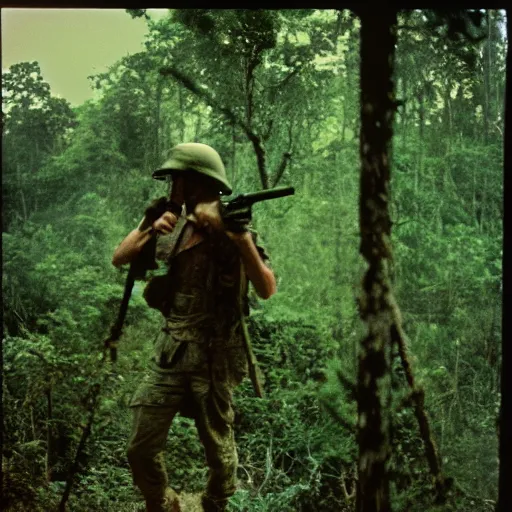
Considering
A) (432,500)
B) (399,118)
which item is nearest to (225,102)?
(399,118)

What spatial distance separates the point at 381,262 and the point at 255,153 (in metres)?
0.88

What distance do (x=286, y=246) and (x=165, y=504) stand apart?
4.63 ft

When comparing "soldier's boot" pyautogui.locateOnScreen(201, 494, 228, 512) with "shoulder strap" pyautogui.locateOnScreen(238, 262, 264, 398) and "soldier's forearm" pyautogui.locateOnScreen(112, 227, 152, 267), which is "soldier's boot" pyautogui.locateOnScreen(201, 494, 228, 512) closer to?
"shoulder strap" pyautogui.locateOnScreen(238, 262, 264, 398)

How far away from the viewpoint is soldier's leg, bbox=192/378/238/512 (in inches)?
117

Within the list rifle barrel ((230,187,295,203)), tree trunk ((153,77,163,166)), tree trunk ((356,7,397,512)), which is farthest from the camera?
tree trunk ((153,77,163,166))

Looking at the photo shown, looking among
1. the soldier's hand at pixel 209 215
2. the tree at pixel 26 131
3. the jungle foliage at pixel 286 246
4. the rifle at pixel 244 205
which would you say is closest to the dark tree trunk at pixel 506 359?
the jungle foliage at pixel 286 246

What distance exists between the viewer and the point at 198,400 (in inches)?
117

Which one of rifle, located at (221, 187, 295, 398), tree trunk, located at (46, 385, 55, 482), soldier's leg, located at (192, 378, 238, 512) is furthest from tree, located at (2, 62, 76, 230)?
soldier's leg, located at (192, 378, 238, 512)

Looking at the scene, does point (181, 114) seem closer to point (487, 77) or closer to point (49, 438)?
point (487, 77)

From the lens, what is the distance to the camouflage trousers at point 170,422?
2.94 metres

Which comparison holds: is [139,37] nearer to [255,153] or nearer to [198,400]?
[255,153]

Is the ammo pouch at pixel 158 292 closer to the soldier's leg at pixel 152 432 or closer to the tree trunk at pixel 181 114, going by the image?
the soldier's leg at pixel 152 432

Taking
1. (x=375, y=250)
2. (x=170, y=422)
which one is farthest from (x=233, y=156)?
(x=170, y=422)

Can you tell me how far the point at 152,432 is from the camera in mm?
2930
